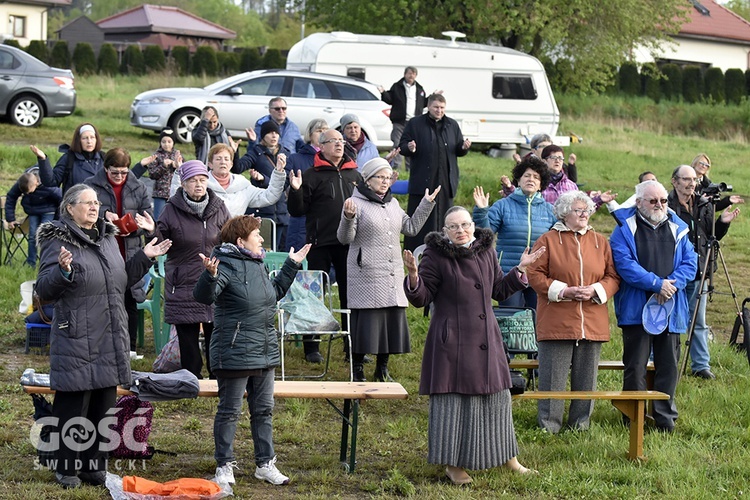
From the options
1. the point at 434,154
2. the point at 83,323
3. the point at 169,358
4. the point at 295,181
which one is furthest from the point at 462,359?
the point at 434,154

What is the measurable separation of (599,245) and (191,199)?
9.85 ft

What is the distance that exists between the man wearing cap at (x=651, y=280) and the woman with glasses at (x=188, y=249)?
2988mm

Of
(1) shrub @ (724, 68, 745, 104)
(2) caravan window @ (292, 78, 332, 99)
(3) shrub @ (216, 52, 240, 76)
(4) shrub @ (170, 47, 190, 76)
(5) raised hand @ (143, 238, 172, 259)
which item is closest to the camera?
(5) raised hand @ (143, 238, 172, 259)

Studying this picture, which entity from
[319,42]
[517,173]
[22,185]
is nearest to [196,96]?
[319,42]

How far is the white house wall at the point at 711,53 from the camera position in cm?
5172

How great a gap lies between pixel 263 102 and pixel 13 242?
783cm

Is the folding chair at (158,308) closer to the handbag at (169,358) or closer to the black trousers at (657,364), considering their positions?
the handbag at (169,358)

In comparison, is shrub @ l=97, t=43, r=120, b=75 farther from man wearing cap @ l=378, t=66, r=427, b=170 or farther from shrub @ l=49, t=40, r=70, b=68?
man wearing cap @ l=378, t=66, r=427, b=170

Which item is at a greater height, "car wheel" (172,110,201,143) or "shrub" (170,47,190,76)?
"shrub" (170,47,190,76)

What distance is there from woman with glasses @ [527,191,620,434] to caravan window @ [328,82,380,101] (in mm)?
13723

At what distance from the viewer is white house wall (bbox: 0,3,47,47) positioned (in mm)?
51431

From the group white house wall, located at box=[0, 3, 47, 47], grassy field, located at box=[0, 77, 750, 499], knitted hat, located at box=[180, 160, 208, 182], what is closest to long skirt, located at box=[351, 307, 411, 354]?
grassy field, located at box=[0, 77, 750, 499]

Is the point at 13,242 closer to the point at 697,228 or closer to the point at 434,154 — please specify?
the point at 434,154

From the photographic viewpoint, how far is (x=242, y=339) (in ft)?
21.6
